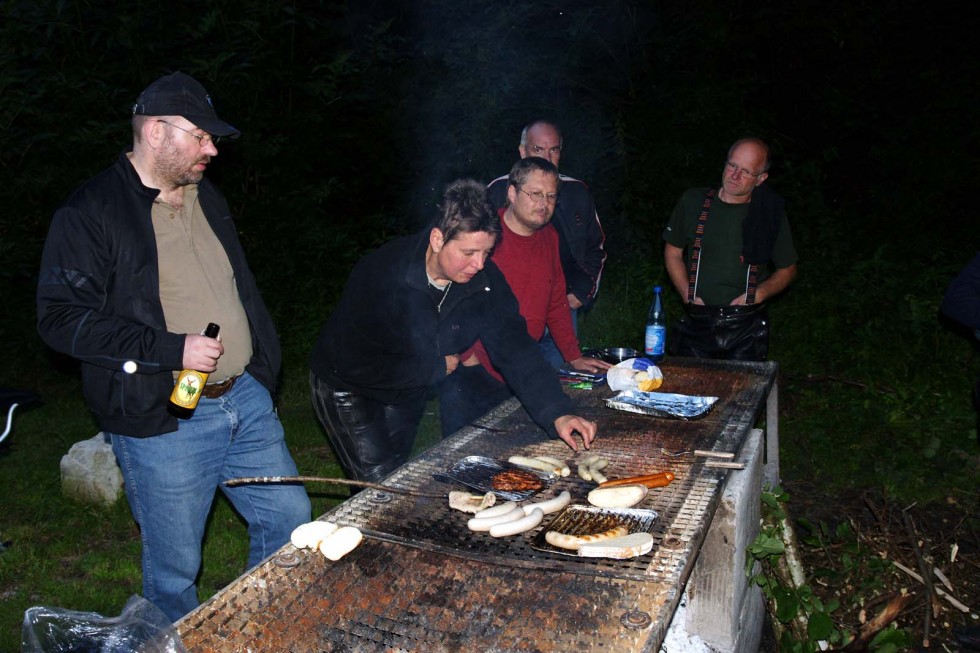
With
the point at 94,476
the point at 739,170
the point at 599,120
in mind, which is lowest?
the point at 94,476

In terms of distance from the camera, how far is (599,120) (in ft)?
28.8

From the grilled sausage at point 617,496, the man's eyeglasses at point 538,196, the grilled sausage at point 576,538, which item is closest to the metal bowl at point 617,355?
the man's eyeglasses at point 538,196

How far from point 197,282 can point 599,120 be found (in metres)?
6.76

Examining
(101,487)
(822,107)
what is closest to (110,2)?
(101,487)

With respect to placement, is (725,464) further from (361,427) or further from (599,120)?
(599,120)

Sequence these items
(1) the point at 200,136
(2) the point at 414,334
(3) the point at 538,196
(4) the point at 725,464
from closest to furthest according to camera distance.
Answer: (1) the point at 200,136 → (4) the point at 725,464 → (2) the point at 414,334 → (3) the point at 538,196

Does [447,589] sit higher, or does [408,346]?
[408,346]

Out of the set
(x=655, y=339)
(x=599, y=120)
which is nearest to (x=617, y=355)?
(x=655, y=339)

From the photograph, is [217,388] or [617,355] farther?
[617,355]

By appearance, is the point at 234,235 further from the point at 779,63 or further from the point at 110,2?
the point at 779,63

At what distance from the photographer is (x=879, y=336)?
709 centimetres

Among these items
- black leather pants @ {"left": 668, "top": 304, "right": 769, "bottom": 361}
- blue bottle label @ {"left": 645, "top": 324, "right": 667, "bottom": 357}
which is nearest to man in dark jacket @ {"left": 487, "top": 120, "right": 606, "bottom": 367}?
blue bottle label @ {"left": 645, "top": 324, "right": 667, "bottom": 357}

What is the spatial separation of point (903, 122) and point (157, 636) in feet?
29.9

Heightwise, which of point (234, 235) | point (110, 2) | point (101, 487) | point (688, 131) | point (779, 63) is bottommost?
point (101, 487)
